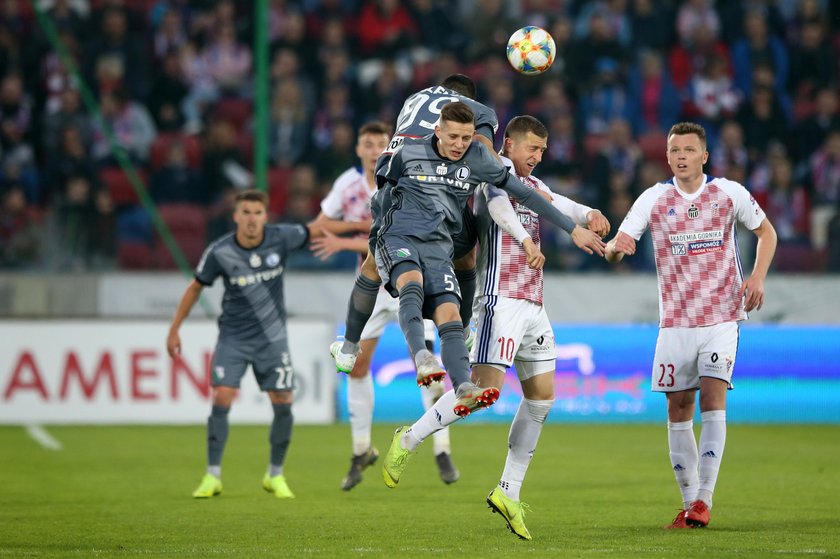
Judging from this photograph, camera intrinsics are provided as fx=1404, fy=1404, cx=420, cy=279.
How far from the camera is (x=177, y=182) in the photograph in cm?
1764

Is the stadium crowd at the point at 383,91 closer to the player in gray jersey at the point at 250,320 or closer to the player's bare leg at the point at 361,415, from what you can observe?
the player's bare leg at the point at 361,415

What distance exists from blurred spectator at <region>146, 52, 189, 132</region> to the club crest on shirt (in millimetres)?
12073

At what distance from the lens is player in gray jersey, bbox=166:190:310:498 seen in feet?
33.4

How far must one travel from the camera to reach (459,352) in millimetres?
7508

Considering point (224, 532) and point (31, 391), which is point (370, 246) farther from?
point (31, 391)

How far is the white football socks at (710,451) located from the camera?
8.14 m

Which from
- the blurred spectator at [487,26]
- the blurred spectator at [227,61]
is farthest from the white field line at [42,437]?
the blurred spectator at [487,26]

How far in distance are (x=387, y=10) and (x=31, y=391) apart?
7.98 metres

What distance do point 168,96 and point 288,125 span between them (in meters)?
1.86

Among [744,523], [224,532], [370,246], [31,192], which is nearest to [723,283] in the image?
[744,523]

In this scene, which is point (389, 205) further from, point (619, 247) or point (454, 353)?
point (619, 247)

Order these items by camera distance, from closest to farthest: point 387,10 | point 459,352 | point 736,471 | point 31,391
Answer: point 459,352 → point 736,471 → point 31,391 → point 387,10

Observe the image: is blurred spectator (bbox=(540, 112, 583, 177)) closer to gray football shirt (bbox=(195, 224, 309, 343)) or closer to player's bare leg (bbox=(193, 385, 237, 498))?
gray football shirt (bbox=(195, 224, 309, 343))

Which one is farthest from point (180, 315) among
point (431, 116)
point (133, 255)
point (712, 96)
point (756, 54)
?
point (756, 54)
